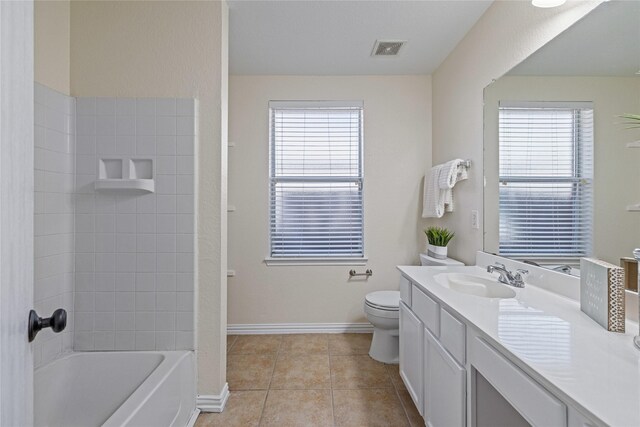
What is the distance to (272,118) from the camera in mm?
2998

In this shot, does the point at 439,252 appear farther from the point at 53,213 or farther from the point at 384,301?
the point at 53,213

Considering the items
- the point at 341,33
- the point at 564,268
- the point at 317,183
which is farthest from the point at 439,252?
the point at 341,33

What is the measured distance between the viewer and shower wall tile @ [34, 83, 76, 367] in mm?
1654

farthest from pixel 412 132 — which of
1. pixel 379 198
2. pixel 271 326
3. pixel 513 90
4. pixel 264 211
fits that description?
pixel 271 326

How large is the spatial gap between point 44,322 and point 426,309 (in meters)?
1.45

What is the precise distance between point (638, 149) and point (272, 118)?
8.30 feet

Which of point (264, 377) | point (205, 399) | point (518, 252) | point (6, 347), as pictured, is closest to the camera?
point (6, 347)

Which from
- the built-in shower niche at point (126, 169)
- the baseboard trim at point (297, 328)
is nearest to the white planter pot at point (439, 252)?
the baseboard trim at point (297, 328)

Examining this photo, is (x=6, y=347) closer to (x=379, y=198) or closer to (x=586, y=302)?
(x=586, y=302)

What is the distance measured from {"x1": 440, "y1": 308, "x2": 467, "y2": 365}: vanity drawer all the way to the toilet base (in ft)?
3.58

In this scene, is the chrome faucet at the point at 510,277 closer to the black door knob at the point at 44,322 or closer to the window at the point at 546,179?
the window at the point at 546,179

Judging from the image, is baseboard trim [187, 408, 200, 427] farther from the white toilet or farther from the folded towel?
the folded towel

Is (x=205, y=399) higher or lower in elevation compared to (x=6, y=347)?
lower

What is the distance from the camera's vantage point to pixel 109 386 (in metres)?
1.72
